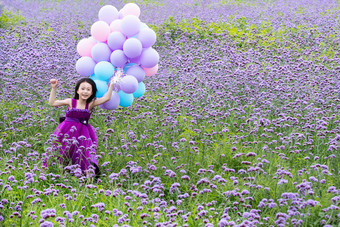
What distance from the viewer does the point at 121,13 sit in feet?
18.6

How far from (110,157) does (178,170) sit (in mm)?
945

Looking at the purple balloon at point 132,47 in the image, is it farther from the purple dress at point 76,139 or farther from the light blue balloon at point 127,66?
the purple dress at point 76,139

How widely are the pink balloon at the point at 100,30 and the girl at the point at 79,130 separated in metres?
0.55

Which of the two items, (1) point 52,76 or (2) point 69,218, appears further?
(1) point 52,76

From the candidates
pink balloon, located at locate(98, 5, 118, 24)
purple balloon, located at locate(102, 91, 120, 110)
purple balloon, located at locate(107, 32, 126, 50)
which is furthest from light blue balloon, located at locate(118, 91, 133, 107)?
pink balloon, located at locate(98, 5, 118, 24)

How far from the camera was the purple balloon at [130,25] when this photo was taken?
519cm

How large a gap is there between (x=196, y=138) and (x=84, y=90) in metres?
1.40

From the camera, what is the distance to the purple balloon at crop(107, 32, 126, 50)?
527 cm

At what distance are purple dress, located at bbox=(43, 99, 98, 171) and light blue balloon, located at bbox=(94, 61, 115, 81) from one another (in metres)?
0.39

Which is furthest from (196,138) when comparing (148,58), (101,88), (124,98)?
(101,88)

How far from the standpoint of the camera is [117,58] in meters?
5.23

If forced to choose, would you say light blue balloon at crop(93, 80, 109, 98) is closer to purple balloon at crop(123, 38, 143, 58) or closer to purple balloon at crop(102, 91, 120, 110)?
purple balloon at crop(102, 91, 120, 110)

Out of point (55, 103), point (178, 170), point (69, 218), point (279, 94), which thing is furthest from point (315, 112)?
point (69, 218)

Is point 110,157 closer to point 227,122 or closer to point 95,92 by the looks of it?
point 95,92
